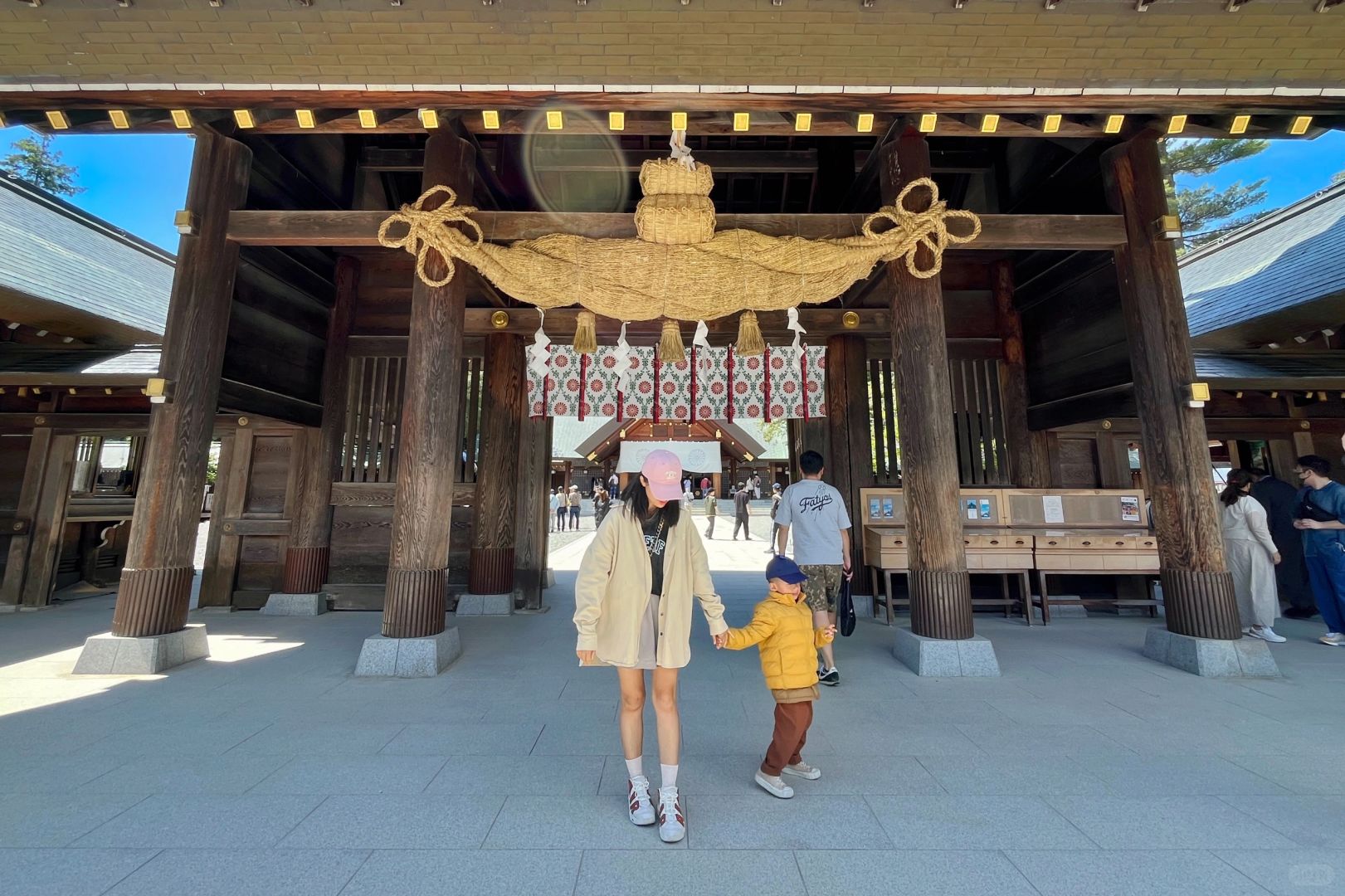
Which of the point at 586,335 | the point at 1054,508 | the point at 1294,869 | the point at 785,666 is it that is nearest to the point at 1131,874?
the point at 1294,869

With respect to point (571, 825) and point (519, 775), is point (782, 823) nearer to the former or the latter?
point (571, 825)

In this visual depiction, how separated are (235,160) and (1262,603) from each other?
422 inches

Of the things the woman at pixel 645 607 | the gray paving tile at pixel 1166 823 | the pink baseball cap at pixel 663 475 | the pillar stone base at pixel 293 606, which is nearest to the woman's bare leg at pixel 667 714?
the woman at pixel 645 607

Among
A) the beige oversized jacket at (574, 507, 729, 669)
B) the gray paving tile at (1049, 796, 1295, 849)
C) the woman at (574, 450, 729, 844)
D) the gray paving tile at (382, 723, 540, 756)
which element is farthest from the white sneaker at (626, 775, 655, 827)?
the gray paving tile at (1049, 796, 1295, 849)

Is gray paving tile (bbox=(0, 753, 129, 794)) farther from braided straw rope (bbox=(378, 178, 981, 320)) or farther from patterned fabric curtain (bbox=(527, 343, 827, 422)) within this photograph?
patterned fabric curtain (bbox=(527, 343, 827, 422))

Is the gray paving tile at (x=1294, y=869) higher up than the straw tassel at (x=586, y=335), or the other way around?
the straw tassel at (x=586, y=335)

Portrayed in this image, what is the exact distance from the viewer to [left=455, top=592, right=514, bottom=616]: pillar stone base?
258 inches

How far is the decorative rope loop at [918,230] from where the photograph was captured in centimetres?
445

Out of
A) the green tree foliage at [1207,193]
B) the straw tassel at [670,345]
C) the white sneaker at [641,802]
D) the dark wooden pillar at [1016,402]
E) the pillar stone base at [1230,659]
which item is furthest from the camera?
the green tree foliage at [1207,193]

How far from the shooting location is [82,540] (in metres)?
8.38

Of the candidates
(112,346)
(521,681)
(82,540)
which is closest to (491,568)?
(521,681)

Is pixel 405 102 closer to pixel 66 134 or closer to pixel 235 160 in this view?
pixel 235 160

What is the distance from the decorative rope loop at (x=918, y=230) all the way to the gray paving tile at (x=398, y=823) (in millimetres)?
4801

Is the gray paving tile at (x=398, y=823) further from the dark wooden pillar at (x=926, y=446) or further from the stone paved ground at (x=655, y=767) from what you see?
the dark wooden pillar at (x=926, y=446)
